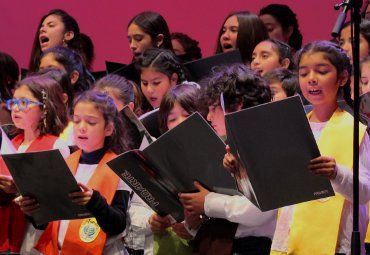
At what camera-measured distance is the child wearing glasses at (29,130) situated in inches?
135

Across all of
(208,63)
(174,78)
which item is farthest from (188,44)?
(208,63)

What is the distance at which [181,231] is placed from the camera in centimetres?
296

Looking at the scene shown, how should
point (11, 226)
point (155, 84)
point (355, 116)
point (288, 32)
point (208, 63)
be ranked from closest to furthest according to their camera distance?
point (355, 116) < point (11, 226) < point (208, 63) < point (155, 84) < point (288, 32)

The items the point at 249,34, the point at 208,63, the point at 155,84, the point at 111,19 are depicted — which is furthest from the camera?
the point at 111,19

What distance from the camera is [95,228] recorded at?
3219mm

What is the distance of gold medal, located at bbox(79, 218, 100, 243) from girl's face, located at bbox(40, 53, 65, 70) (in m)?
1.24

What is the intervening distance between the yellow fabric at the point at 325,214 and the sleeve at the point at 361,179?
38mm

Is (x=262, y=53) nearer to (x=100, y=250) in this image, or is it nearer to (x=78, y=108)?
(x=78, y=108)

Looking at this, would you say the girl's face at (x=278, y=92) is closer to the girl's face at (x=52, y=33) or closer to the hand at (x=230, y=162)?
the hand at (x=230, y=162)

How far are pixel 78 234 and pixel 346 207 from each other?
1.05 meters

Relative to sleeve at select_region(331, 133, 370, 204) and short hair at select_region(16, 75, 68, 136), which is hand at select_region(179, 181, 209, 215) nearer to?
sleeve at select_region(331, 133, 370, 204)

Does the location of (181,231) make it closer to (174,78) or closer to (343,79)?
(343,79)

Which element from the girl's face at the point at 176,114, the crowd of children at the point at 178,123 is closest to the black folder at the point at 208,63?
the crowd of children at the point at 178,123

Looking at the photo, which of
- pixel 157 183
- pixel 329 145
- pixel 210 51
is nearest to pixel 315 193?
pixel 329 145
